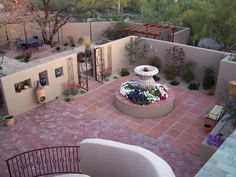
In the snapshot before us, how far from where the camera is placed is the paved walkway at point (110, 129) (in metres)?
9.53

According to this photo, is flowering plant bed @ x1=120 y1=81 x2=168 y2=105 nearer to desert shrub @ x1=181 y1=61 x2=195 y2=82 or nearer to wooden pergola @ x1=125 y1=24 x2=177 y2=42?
desert shrub @ x1=181 y1=61 x2=195 y2=82

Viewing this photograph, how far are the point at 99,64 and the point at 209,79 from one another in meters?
5.53

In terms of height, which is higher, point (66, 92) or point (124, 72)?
point (124, 72)

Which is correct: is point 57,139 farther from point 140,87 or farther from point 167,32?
point 167,32

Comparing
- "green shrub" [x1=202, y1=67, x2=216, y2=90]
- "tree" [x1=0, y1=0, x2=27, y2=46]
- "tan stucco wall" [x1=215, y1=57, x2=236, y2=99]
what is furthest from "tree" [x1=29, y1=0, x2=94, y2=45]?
"tan stucco wall" [x1=215, y1=57, x2=236, y2=99]

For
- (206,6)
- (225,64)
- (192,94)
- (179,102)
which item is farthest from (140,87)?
(206,6)

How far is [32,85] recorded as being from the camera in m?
12.0

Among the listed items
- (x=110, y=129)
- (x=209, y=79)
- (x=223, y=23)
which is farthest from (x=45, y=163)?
(x=223, y=23)

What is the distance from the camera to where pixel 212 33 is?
15.8 meters

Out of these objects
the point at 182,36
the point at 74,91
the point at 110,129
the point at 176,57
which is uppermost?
the point at 182,36

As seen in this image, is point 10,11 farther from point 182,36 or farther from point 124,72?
point 182,36

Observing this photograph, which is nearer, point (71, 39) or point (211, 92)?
point (211, 92)

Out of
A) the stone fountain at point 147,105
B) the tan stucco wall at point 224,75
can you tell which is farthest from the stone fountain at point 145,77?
the tan stucco wall at point 224,75

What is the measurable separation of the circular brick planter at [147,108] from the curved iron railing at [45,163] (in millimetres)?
3155
